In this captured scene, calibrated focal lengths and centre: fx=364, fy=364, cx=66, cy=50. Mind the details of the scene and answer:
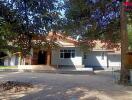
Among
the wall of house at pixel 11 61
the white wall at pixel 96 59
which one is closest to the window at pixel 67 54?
the white wall at pixel 96 59

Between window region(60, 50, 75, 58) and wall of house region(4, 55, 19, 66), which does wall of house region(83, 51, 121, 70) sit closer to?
window region(60, 50, 75, 58)

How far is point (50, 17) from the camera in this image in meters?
13.0

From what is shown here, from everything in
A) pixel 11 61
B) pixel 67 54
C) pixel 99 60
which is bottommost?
pixel 11 61

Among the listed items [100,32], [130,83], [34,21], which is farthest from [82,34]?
[34,21]

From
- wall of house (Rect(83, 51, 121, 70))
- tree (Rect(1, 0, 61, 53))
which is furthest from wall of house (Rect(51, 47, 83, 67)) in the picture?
tree (Rect(1, 0, 61, 53))

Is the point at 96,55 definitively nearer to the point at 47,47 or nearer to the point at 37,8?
the point at 47,47

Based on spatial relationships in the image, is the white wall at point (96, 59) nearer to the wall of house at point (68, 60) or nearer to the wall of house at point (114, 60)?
the wall of house at point (114, 60)

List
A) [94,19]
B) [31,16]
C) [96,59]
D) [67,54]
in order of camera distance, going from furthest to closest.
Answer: [96,59] → [67,54] → [94,19] → [31,16]

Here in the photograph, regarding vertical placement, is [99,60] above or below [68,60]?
above

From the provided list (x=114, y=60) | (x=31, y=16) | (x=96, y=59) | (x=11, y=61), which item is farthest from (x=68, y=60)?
(x=31, y=16)

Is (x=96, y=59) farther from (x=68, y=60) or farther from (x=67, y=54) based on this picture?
(x=67, y=54)

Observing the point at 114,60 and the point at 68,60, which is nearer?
the point at 68,60

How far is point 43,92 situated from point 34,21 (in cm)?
478

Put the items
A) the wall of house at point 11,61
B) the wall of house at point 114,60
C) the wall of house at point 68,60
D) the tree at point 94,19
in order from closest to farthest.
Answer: the tree at point 94,19
the wall of house at point 68,60
the wall of house at point 11,61
the wall of house at point 114,60
